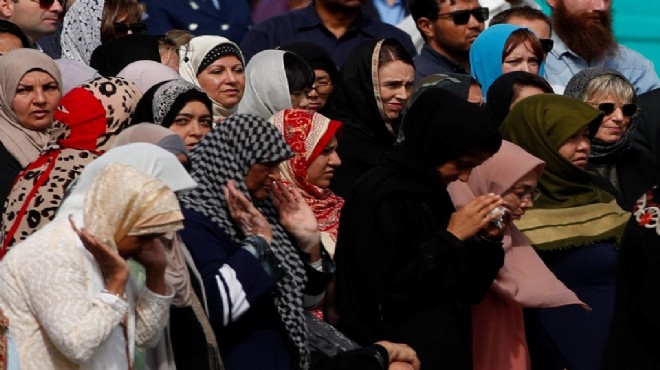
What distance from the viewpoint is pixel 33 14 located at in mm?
9836

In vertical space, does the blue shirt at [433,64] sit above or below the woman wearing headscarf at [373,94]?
below

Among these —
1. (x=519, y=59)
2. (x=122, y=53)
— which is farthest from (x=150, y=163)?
(x=519, y=59)

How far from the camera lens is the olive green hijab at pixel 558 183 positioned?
8367 millimetres

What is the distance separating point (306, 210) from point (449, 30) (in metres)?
3.61

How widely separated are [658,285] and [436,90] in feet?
4.29

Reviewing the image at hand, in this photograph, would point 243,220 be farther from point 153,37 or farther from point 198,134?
point 153,37

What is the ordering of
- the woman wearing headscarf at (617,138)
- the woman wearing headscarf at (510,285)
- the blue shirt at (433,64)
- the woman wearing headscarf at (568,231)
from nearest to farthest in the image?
the woman wearing headscarf at (510,285)
the woman wearing headscarf at (568,231)
the woman wearing headscarf at (617,138)
the blue shirt at (433,64)

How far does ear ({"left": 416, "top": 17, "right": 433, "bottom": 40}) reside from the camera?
416 inches

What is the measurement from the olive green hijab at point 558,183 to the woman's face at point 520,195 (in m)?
0.45

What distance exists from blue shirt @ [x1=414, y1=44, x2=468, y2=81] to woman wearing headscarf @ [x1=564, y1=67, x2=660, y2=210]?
802 millimetres

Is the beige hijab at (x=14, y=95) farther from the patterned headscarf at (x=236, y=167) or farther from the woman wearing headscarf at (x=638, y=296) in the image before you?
the woman wearing headscarf at (x=638, y=296)

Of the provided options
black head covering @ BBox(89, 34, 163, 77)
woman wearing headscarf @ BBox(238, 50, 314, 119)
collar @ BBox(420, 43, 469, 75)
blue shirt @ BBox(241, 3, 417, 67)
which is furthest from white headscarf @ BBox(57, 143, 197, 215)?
collar @ BBox(420, 43, 469, 75)

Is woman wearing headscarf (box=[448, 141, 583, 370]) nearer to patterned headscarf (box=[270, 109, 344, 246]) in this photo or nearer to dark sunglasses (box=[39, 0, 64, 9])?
patterned headscarf (box=[270, 109, 344, 246])

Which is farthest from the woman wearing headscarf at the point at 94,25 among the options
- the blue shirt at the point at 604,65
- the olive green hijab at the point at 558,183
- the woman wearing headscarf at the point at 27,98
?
the blue shirt at the point at 604,65
